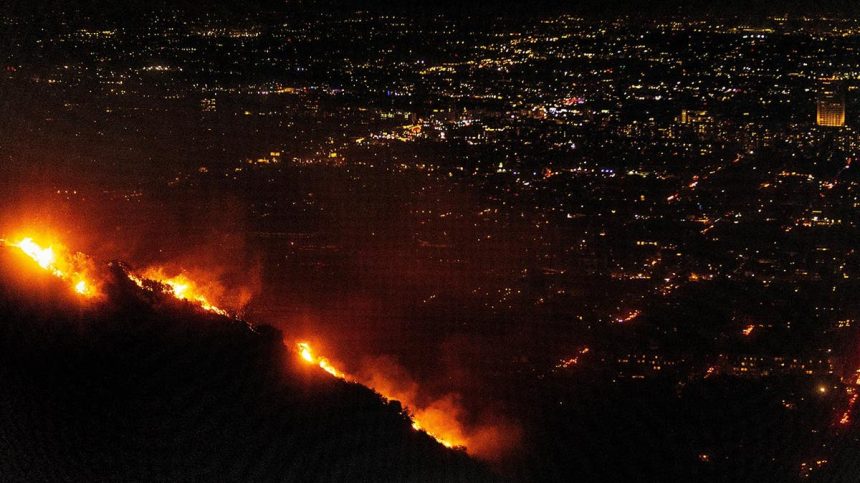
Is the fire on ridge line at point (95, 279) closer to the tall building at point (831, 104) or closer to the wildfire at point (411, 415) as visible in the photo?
the wildfire at point (411, 415)

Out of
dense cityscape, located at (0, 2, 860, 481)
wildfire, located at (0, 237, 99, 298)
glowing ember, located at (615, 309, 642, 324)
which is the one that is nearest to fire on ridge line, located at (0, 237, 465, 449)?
wildfire, located at (0, 237, 99, 298)

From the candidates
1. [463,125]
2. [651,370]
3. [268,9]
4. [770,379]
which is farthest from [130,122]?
[770,379]

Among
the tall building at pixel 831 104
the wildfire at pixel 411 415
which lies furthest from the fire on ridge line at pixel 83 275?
the tall building at pixel 831 104

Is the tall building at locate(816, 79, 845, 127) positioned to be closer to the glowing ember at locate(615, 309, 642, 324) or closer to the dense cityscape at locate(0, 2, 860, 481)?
the dense cityscape at locate(0, 2, 860, 481)

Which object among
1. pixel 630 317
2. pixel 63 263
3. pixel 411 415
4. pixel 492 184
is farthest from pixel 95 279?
pixel 630 317

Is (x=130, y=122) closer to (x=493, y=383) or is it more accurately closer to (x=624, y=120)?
(x=493, y=383)

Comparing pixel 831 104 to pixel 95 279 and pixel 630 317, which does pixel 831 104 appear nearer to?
pixel 630 317

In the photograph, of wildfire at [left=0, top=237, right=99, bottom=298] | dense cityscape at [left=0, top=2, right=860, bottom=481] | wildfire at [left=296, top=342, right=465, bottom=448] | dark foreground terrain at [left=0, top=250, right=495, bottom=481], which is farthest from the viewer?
dense cityscape at [left=0, top=2, right=860, bottom=481]
